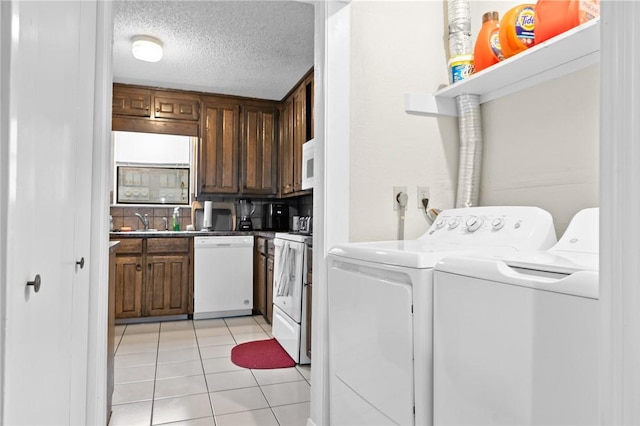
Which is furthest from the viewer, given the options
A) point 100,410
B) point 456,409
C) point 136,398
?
point 136,398

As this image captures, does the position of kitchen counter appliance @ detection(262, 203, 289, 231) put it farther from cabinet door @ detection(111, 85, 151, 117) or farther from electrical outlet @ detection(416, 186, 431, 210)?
electrical outlet @ detection(416, 186, 431, 210)

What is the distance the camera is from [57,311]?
1140 millimetres

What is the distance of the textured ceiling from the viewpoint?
2.87 metres

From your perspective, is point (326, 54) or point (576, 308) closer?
point (576, 308)

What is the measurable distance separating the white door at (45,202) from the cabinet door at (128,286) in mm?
2512

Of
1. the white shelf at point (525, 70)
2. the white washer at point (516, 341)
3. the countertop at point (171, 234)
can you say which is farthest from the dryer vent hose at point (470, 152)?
the countertop at point (171, 234)

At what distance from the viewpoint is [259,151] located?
186 inches

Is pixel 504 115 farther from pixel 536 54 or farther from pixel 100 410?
pixel 100 410

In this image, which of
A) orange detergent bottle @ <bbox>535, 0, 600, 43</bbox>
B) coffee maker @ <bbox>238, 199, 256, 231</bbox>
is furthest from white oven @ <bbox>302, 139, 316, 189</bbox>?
orange detergent bottle @ <bbox>535, 0, 600, 43</bbox>

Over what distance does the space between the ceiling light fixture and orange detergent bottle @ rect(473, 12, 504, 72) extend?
2635 mm

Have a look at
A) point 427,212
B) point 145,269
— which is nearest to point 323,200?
point 427,212

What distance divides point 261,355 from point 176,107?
9.37ft

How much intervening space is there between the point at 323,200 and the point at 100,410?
1.29 m

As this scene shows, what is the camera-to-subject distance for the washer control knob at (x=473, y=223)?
63.9 inches
